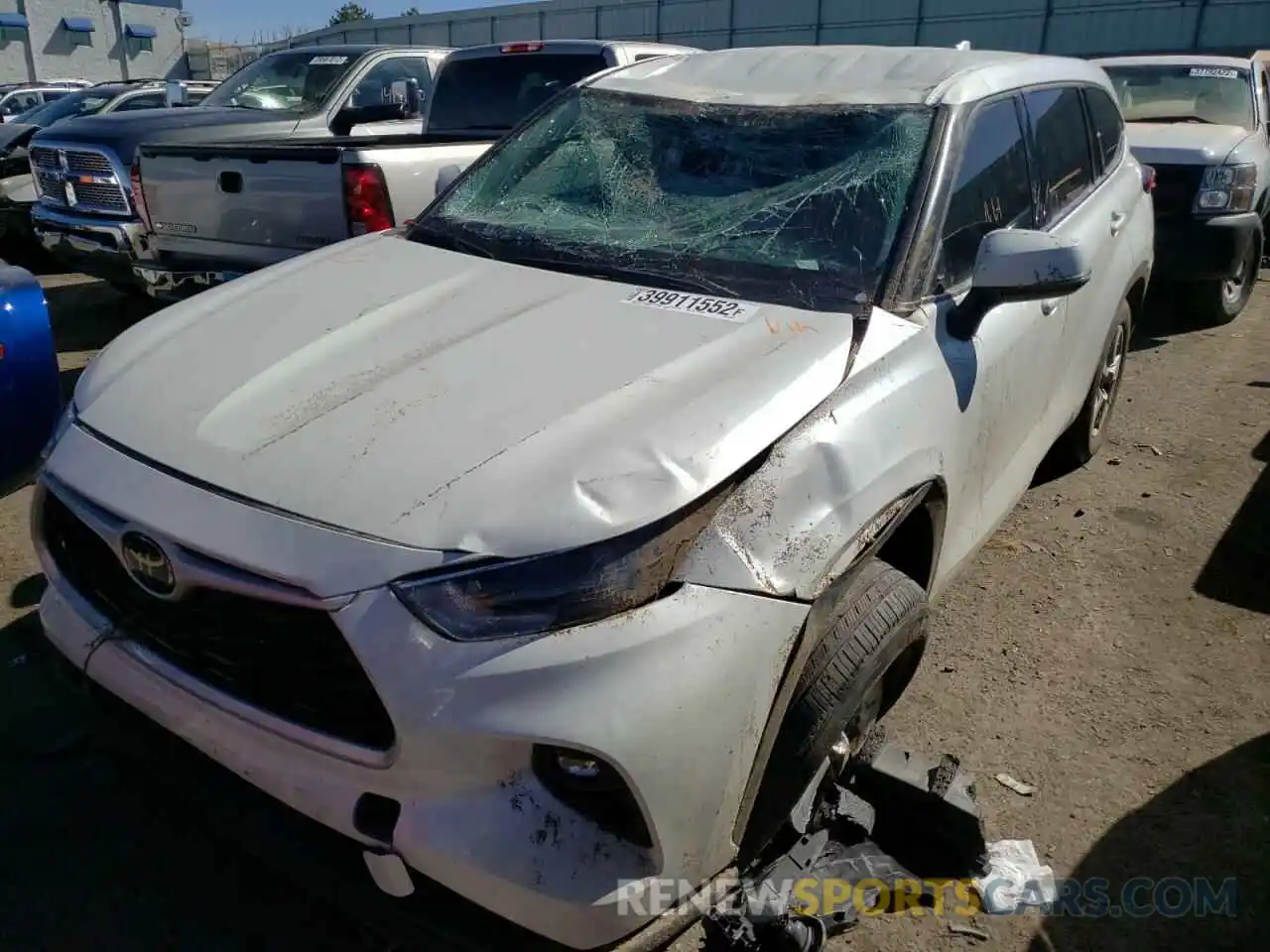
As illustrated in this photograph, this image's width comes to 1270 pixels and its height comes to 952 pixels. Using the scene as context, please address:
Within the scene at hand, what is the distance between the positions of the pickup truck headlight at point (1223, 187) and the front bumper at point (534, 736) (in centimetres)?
645

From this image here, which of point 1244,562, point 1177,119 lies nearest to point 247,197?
point 1244,562

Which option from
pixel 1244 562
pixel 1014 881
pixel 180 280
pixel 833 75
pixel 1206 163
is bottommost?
pixel 1244 562

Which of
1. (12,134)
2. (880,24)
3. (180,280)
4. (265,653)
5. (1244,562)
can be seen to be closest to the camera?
(265,653)

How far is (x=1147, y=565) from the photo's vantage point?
4098mm

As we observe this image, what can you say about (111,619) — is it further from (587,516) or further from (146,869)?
(587,516)

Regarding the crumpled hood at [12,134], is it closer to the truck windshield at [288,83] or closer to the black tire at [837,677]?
the truck windshield at [288,83]

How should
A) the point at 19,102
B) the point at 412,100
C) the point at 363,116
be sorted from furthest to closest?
the point at 19,102 → the point at 363,116 → the point at 412,100

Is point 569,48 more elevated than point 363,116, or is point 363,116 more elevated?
point 569,48

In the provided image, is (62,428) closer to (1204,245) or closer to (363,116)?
(363,116)

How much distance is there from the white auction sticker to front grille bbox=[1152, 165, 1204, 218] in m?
5.59

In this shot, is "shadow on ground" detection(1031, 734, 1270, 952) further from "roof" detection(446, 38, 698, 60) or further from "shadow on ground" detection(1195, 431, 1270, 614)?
"roof" detection(446, 38, 698, 60)

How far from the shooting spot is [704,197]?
3.10 m

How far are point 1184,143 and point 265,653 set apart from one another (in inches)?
289

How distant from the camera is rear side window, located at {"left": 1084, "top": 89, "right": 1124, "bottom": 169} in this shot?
14.5 ft
